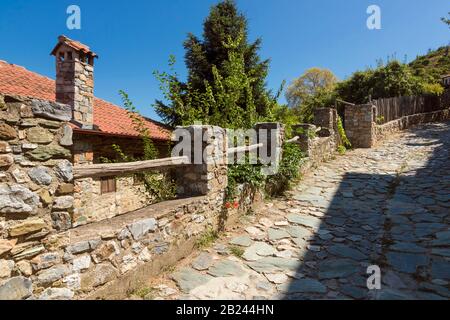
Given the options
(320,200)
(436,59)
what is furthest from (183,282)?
(436,59)

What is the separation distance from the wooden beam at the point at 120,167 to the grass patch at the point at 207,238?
1.02 m

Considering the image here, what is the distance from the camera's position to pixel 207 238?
411cm

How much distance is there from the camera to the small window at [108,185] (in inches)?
312

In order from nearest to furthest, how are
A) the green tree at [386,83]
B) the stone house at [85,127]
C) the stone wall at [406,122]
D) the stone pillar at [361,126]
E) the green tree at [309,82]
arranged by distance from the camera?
the stone house at [85,127], the stone pillar at [361,126], the stone wall at [406,122], the green tree at [386,83], the green tree at [309,82]

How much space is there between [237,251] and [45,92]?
781 cm

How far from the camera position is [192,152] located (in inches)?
166

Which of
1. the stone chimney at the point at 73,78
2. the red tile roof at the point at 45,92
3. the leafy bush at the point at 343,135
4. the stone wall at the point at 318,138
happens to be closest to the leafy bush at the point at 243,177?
the stone wall at the point at 318,138

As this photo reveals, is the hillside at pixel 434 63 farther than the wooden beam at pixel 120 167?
Yes

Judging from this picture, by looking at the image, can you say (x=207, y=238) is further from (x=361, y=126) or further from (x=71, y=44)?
(x=361, y=126)

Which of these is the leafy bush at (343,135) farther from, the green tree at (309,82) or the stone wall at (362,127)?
the green tree at (309,82)

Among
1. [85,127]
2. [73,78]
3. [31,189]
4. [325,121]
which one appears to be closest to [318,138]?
[325,121]
